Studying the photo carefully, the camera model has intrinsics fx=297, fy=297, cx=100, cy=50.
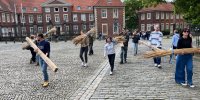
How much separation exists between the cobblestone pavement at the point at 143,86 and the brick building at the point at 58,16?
49.0 meters

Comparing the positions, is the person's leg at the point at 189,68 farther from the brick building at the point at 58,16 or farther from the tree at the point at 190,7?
the brick building at the point at 58,16

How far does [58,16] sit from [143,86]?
5900 cm

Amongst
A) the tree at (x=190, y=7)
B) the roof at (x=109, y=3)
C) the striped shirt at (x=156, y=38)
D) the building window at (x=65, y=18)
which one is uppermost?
the roof at (x=109, y=3)

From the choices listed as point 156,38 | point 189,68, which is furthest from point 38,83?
point 156,38

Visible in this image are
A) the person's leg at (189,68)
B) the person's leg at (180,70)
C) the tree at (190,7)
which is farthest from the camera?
the tree at (190,7)

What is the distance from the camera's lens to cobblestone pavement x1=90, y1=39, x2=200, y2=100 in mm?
8227

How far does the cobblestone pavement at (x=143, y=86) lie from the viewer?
823 cm

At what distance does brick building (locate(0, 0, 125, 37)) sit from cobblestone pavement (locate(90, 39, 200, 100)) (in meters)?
49.0

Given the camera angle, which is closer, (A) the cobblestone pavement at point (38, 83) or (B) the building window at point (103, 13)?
(A) the cobblestone pavement at point (38, 83)

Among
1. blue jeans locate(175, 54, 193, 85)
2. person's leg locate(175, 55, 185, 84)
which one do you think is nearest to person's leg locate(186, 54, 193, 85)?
blue jeans locate(175, 54, 193, 85)

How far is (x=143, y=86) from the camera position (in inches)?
372

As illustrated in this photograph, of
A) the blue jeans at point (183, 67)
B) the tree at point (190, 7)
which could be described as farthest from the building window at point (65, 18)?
the blue jeans at point (183, 67)

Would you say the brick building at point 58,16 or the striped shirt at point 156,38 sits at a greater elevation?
the brick building at point 58,16

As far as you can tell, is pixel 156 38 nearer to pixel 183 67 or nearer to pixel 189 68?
pixel 183 67
